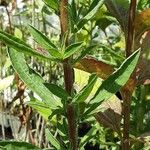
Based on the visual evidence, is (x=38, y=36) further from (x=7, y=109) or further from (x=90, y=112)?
(x=7, y=109)

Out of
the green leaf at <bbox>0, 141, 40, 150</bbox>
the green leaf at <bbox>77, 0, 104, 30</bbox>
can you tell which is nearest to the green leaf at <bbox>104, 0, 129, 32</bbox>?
the green leaf at <bbox>77, 0, 104, 30</bbox>

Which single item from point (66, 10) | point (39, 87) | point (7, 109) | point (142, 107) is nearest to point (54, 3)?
point (66, 10)

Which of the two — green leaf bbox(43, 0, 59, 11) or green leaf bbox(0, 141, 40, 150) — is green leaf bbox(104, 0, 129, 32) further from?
green leaf bbox(0, 141, 40, 150)

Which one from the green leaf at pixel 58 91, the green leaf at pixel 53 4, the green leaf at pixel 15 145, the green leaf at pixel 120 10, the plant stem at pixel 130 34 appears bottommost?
the green leaf at pixel 15 145

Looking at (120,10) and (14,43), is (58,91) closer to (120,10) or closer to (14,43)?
(14,43)

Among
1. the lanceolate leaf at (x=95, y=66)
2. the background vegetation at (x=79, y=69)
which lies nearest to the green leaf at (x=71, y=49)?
the background vegetation at (x=79, y=69)

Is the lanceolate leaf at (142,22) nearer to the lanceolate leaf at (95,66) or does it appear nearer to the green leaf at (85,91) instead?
the lanceolate leaf at (95,66)

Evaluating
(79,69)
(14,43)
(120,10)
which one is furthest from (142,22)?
(14,43)

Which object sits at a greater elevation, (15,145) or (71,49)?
(71,49)
